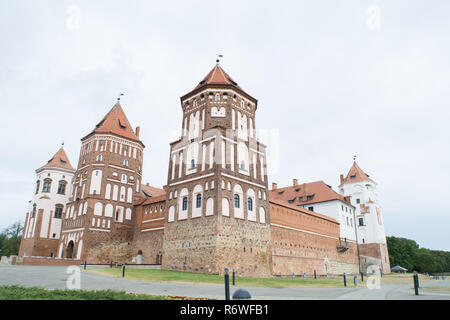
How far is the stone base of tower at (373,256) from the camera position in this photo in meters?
54.2

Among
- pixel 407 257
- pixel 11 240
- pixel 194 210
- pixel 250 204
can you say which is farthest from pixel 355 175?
pixel 11 240

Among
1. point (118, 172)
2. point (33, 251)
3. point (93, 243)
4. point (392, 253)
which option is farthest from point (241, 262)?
point (392, 253)

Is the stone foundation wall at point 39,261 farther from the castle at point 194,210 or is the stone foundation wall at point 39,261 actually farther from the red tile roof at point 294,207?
the red tile roof at point 294,207

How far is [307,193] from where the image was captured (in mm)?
57688

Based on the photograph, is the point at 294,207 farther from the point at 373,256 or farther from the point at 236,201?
the point at 373,256

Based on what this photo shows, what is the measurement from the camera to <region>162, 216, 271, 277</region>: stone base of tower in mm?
26156

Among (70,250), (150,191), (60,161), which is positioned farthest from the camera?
(150,191)

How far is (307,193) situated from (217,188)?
34.1 m

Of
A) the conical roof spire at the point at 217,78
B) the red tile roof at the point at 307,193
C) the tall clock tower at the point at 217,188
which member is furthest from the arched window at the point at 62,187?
A: the red tile roof at the point at 307,193

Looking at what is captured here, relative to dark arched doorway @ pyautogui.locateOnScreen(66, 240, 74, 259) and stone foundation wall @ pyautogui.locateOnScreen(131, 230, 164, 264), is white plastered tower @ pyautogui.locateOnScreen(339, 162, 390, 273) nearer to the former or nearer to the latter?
stone foundation wall @ pyautogui.locateOnScreen(131, 230, 164, 264)

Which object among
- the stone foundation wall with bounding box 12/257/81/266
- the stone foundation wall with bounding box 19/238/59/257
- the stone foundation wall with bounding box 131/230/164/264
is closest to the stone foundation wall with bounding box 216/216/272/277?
the stone foundation wall with bounding box 131/230/164/264
